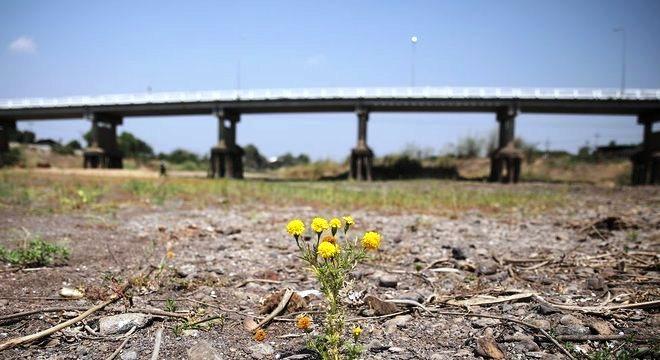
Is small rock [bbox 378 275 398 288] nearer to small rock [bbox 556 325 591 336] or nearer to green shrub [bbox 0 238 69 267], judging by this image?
small rock [bbox 556 325 591 336]

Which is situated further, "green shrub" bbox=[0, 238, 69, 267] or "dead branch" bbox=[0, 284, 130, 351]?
"green shrub" bbox=[0, 238, 69, 267]

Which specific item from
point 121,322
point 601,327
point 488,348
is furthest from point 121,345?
point 601,327

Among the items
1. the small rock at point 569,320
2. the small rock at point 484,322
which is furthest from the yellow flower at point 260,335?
the small rock at point 569,320

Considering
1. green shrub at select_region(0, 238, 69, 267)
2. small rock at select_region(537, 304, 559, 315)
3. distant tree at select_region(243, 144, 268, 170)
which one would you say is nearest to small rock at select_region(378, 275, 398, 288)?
small rock at select_region(537, 304, 559, 315)

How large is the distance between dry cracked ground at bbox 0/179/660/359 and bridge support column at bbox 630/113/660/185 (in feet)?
104

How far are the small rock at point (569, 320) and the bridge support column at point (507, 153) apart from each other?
100 feet

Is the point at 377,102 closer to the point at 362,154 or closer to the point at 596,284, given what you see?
the point at 362,154

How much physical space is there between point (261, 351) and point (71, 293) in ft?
5.64

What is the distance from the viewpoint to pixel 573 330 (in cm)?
249

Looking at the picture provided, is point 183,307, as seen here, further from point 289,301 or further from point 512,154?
point 512,154

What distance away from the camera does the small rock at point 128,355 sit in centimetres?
217

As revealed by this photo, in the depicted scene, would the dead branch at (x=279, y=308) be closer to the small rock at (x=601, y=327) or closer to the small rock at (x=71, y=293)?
the small rock at (x=71, y=293)

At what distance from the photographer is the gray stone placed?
2479 mm

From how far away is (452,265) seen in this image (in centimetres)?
434
